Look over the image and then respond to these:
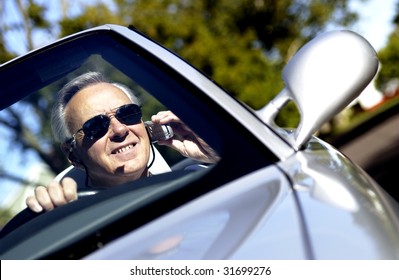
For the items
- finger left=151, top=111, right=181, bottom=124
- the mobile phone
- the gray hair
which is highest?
the gray hair

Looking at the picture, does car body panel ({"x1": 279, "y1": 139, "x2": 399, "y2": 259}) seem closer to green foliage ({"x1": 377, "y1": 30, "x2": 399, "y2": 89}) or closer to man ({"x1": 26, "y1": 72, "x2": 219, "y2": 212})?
man ({"x1": 26, "y1": 72, "x2": 219, "y2": 212})

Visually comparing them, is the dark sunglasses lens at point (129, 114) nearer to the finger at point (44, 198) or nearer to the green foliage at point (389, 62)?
the finger at point (44, 198)

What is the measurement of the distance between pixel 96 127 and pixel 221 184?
1.18 ft

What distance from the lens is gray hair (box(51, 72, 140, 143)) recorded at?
157 centimetres

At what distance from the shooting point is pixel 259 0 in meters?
35.2

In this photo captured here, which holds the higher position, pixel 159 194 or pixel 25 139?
pixel 25 139

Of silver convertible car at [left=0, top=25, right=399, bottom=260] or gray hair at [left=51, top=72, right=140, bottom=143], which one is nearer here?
silver convertible car at [left=0, top=25, right=399, bottom=260]

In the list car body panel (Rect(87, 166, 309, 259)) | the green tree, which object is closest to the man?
car body panel (Rect(87, 166, 309, 259))

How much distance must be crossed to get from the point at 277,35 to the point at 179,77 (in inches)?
1381

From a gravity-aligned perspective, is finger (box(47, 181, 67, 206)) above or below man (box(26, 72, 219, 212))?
below

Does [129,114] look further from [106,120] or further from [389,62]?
[389,62]
